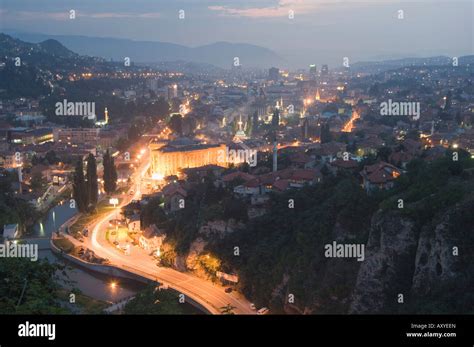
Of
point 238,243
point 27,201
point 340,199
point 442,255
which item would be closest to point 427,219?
point 442,255

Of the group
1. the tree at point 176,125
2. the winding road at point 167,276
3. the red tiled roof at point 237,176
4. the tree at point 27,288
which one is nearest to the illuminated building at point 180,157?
the winding road at point 167,276

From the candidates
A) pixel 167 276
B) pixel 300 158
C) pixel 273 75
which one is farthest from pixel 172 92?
pixel 167 276

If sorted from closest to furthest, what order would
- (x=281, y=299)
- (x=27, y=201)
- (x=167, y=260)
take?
(x=281, y=299) < (x=167, y=260) < (x=27, y=201)

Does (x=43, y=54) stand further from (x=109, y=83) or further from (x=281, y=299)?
(x=281, y=299)

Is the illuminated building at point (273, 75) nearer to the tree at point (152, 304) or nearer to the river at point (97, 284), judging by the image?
the river at point (97, 284)

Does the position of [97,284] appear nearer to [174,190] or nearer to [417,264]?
[174,190]
